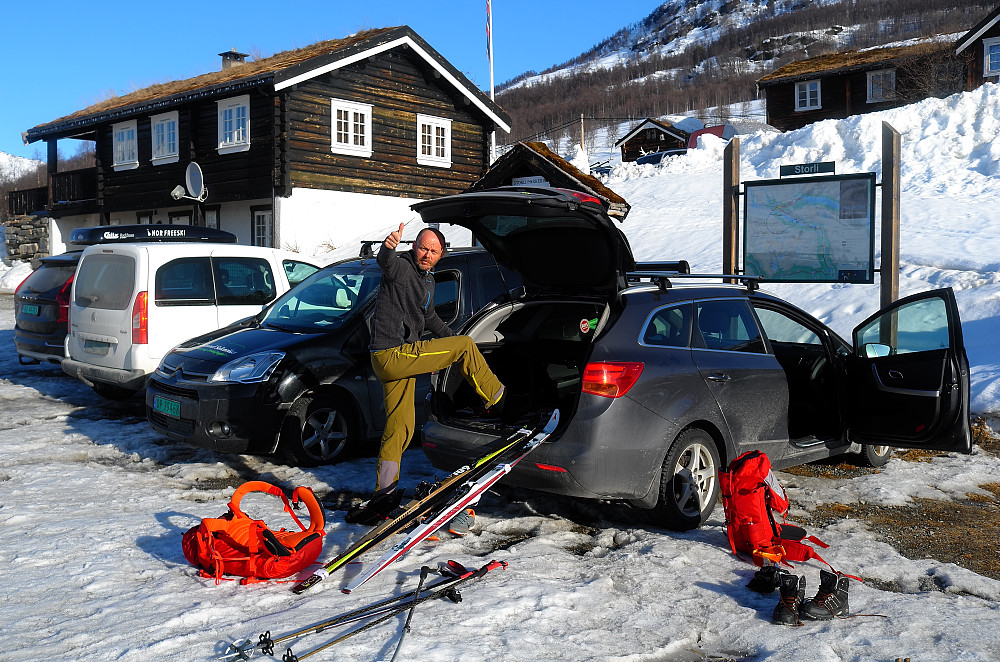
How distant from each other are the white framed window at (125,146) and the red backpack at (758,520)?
28.0m

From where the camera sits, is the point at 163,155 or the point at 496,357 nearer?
the point at 496,357

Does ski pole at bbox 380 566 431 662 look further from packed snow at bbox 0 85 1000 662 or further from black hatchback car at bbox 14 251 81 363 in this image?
black hatchback car at bbox 14 251 81 363

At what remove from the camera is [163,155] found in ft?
90.5

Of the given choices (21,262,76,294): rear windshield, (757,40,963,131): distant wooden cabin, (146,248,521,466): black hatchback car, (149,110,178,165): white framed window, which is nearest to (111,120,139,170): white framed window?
(149,110,178,165): white framed window

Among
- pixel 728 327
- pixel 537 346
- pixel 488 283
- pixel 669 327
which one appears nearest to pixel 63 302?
pixel 488 283

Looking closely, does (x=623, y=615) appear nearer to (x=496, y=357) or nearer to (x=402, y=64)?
(x=496, y=357)

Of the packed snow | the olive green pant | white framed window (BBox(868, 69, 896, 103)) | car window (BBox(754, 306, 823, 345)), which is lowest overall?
the packed snow

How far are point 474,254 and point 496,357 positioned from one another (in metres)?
1.77

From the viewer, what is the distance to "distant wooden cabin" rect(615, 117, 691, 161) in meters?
65.4

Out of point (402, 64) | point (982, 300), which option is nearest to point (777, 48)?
point (402, 64)

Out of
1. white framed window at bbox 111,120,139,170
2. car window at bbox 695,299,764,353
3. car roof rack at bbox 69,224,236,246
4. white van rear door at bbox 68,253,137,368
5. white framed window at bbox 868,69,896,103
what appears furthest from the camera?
white framed window at bbox 868,69,896,103

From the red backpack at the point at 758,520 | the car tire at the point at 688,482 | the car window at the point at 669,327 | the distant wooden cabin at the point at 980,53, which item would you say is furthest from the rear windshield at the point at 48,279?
the distant wooden cabin at the point at 980,53

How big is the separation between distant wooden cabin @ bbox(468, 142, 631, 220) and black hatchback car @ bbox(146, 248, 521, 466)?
33.0 ft

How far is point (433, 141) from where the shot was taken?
91.3 ft
